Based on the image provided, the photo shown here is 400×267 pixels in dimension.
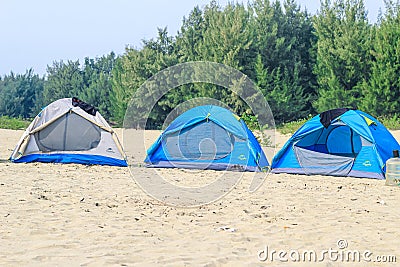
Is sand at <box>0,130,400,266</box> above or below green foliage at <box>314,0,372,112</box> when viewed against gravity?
below

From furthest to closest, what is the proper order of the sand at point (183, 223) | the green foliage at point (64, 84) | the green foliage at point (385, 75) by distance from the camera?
the green foliage at point (64, 84), the green foliage at point (385, 75), the sand at point (183, 223)

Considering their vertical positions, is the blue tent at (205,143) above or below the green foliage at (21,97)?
below

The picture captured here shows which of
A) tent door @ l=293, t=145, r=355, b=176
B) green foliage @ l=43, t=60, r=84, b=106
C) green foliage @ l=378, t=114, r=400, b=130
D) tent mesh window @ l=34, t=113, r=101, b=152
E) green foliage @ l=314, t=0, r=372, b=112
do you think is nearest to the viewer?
tent door @ l=293, t=145, r=355, b=176

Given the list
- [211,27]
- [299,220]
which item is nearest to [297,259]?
[299,220]

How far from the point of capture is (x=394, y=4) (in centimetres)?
2059

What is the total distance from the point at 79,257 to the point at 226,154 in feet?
19.6

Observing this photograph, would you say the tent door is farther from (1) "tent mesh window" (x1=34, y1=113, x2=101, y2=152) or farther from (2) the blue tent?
(1) "tent mesh window" (x1=34, y1=113, x2=101, y2=152)

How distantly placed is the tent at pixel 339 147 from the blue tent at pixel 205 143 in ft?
1.97

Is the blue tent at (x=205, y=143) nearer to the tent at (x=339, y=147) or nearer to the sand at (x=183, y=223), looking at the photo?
the tent at (x=339, y=147)

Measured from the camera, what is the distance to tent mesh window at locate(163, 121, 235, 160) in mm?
9492

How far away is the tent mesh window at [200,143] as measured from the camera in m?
9.49

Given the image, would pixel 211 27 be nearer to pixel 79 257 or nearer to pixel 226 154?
pixel 226 154

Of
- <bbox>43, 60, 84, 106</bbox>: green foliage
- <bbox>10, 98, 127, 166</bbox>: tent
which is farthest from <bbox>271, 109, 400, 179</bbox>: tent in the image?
<bbox>43, 60, 84, 106</bbox>: green foliage

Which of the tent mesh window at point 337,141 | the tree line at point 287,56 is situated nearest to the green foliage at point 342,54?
the tree line at point 287,56
